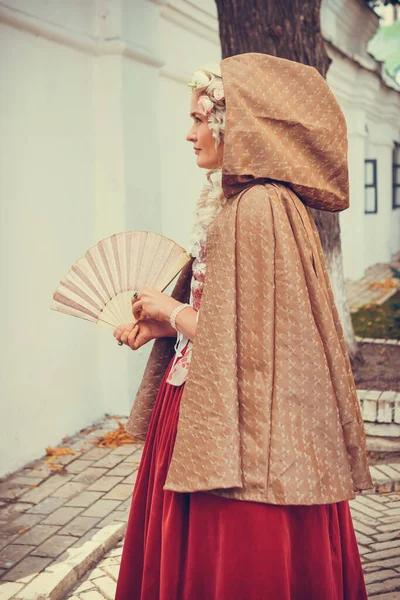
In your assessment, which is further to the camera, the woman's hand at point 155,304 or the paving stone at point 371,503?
the paving stone at point 371,503

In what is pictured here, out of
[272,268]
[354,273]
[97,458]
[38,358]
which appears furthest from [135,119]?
[354,273]

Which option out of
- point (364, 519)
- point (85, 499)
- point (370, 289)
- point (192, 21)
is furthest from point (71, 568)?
point (370, 289)

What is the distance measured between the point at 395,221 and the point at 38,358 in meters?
13.9

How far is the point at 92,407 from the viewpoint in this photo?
18.7 feet

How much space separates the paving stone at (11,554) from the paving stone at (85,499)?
59cm

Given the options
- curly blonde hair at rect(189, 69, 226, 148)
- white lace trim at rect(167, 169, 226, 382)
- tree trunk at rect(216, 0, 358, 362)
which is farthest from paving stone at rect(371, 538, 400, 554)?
tree trunk at rect(216, 0, 358, 362)

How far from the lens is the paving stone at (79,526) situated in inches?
158

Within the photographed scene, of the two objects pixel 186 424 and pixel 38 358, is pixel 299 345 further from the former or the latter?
pixel 38 358

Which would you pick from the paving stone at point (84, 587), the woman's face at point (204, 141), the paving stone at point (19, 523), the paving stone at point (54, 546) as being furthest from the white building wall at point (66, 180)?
the woman's face at point (204, 141)

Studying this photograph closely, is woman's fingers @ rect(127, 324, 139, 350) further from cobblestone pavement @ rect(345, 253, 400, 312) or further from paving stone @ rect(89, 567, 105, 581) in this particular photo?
cobblestone pavement @ rect(345, 253, 400, 312)

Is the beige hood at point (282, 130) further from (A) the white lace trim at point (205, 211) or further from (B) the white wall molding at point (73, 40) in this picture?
(B) the white wall molding at point (73, 40)

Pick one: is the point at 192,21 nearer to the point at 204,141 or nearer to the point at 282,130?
the point at 204,141

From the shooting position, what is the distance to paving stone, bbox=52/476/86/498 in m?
4.53

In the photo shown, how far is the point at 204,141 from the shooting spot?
2467 millimetres
